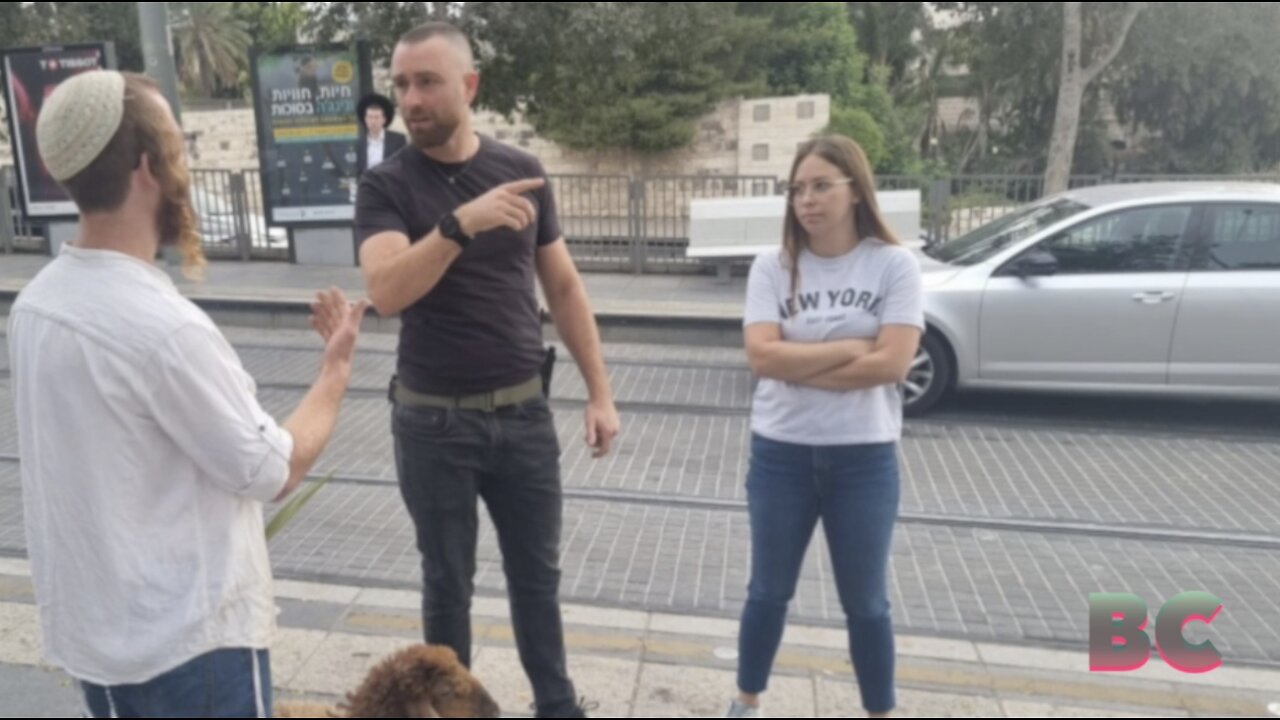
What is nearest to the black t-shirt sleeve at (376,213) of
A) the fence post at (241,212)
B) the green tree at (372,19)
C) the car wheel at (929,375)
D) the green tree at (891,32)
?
the car wheel at (929,375)

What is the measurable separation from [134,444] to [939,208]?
38.7 ft

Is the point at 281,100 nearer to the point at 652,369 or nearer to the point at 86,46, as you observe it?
the point at 86,46

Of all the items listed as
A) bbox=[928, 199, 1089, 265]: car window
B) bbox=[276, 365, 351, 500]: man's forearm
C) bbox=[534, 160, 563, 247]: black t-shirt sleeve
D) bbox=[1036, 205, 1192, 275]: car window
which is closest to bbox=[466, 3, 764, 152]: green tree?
bbox=[928, 199, 1089, 265]: car window

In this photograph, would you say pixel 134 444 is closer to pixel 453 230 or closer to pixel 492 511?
pixel 453 230

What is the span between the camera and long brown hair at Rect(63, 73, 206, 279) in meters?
1.73


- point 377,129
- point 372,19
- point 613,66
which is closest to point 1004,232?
point 377,129

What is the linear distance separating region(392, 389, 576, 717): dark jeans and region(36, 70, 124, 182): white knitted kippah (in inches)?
51.7

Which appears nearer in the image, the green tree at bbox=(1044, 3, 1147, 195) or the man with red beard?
the man with red beard

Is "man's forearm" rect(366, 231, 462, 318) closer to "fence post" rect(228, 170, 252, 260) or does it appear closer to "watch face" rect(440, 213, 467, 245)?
"watch face" rect(440, 213, 467, 245)

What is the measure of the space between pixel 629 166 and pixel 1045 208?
18278 millimetres

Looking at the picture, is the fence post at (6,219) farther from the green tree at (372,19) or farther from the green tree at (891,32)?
the green tree at (891,32)

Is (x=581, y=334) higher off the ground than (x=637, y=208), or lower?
higher

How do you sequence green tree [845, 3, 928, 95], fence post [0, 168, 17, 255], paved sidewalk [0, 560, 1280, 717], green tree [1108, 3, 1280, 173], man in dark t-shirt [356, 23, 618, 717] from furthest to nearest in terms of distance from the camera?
green tree [845, 3, 928, 95] < green tree [1108, 3, 1280, 173] < fence post [0, 168, 17, 255] < paved sidewalk [0, 560, 1280, 717] < man in dark t-shirt [356, 23, 618, 717]

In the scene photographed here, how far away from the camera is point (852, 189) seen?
9.77 feet
